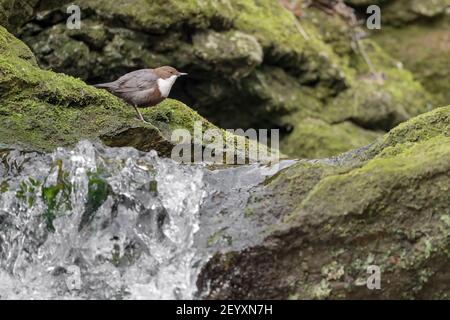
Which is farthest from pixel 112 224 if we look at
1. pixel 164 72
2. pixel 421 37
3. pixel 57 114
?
pixel 421 37

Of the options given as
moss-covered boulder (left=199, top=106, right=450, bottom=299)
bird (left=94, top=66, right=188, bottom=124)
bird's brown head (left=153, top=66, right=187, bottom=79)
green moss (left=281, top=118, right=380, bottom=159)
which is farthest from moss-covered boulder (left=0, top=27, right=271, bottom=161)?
green moss (left=281, top=118, right=380, bottom=159)

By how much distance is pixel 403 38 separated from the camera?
12617mm

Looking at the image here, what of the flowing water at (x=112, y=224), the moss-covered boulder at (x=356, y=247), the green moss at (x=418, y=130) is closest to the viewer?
the moss-covered boulder at (x=356, y=247)

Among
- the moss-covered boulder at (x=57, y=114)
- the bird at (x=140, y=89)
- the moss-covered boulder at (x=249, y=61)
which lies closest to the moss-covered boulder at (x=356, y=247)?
the moss-covered boulder at (x=57, y=114)

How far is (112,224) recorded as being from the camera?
468 cm

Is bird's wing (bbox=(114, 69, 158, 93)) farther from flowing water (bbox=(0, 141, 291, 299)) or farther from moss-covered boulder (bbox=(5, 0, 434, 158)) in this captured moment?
moss-covered boulder (bbox=(5, 0, 434, 158))

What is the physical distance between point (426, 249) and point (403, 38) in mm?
8970

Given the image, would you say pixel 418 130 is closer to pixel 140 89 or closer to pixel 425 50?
pixel 140 89

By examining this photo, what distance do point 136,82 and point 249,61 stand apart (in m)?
2.97

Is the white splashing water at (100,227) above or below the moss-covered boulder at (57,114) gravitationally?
below

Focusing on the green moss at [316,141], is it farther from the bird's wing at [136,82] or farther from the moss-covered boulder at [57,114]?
the bird's wing at [136,82]

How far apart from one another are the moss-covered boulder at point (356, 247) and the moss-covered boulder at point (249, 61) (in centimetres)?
458

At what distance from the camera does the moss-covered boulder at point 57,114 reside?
557 centimetres
